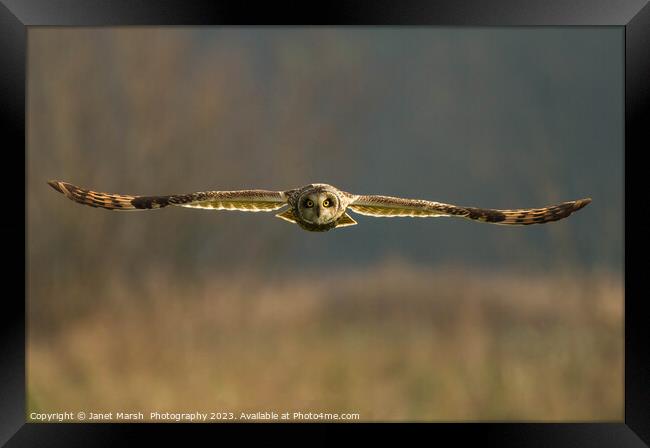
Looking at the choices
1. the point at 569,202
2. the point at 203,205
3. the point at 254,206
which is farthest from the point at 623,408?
the point at 203,205

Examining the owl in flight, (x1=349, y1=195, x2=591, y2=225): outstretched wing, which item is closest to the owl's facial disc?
the owl in flight

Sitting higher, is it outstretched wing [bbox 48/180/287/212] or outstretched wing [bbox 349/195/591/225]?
outstretched wing [bbox 48/180/287/212]

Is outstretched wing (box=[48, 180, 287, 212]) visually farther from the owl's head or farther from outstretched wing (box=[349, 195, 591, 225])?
outstretched wing (box=[349, 195, 591, 225])

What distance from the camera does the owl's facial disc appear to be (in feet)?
11.9

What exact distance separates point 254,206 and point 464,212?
1.77 meters

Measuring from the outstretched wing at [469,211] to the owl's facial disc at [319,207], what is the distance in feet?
0.66

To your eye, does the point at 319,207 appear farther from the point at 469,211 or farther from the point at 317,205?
the point at 469,211

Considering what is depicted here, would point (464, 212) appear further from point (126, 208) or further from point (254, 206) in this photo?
point (126, 208)

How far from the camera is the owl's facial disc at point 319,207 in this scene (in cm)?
363

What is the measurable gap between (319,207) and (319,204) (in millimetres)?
25

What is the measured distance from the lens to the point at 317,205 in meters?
3.64

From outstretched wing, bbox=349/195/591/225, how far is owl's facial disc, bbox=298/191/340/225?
20 centimetres

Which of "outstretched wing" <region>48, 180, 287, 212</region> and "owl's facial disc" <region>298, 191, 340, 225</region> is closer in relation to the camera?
"owl's facial disc" <region>298, 191, 340, 225</region>

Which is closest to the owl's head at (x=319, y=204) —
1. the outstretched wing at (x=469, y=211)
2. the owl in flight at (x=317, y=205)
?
the owl in flight at (x=317, y=205)
